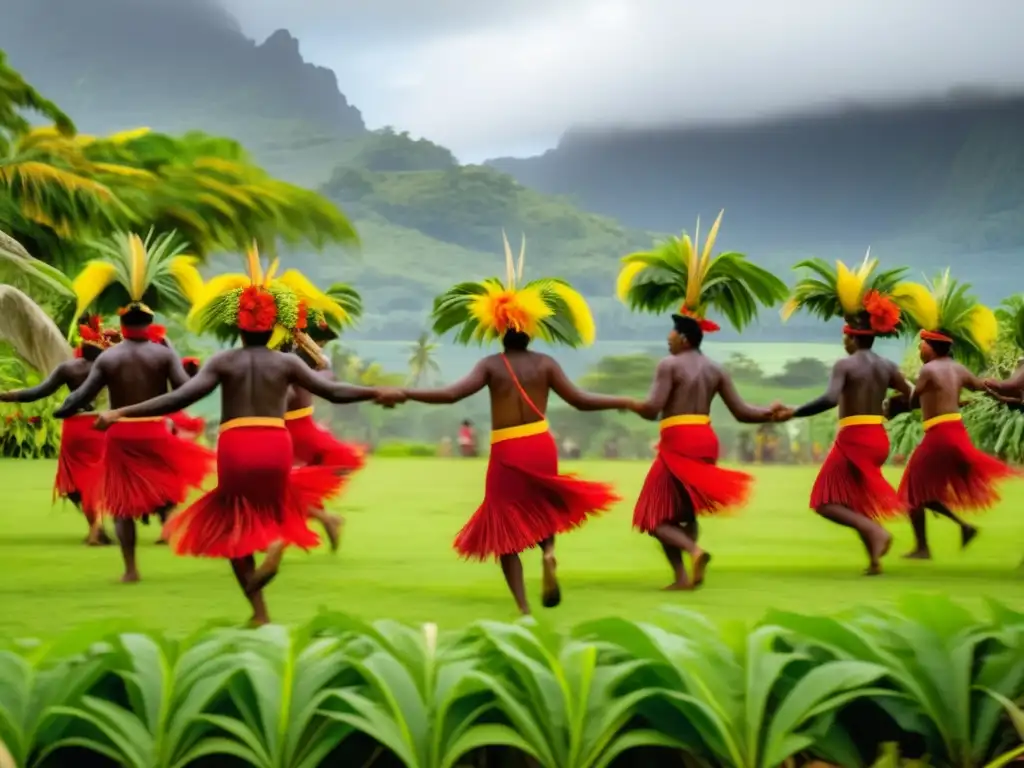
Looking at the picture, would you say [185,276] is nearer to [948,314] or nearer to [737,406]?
[737,406]

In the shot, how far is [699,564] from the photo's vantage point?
6.13 meters

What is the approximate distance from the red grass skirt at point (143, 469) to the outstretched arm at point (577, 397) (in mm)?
2109

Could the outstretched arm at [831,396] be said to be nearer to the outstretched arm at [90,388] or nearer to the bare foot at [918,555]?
the bare foot at [918,555]

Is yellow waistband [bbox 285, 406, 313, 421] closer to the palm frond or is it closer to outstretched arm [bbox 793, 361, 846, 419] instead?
the palm frond

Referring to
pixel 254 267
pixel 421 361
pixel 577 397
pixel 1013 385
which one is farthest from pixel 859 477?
pixel 421 361

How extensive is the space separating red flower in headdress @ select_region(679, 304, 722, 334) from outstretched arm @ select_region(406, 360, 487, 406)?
1.37 metres

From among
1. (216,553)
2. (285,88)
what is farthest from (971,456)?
(285,88)

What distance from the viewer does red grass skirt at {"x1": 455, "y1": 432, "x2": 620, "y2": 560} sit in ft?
17.5

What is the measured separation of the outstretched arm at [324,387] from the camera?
515 cm

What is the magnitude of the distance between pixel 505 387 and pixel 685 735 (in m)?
2.53

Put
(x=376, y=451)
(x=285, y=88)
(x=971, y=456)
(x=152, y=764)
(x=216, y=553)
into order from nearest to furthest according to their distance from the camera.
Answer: (x=152, y=764), (x=216, y=553), (x=971, y=456), (x=376, y=451), (x=285, y=88)

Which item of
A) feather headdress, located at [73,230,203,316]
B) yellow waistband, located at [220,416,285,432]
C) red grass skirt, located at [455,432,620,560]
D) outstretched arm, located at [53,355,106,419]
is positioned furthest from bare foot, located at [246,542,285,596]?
feather headdress, located at [73,230,203,316]

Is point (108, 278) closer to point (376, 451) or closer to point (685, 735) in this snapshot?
point (685, 735)

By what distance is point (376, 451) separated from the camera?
23875 mm
